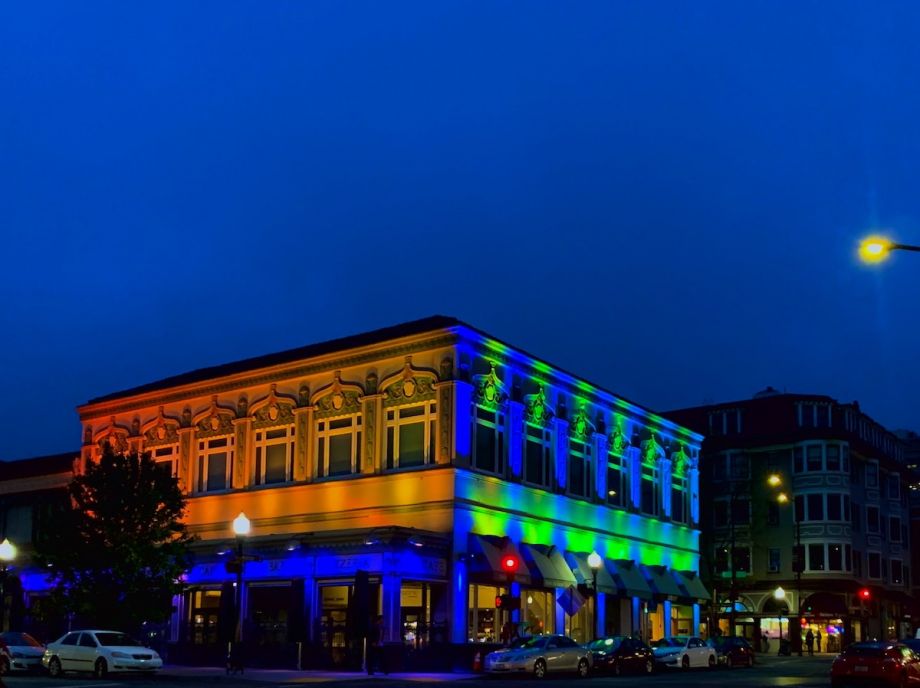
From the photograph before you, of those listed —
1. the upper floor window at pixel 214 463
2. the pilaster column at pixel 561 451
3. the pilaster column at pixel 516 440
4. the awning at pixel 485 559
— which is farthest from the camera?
the upper floor window at pixel 214 463

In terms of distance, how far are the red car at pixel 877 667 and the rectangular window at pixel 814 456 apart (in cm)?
Answer: 5547

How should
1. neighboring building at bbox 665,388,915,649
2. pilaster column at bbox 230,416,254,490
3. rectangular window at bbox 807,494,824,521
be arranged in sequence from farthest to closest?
rectangular window at bbox 807,494,824,521
neighboring building at bbox 665,388,915,649
pilaster column at bbox 230,416,254,490

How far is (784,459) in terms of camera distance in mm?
88250

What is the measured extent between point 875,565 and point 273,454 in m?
56.8

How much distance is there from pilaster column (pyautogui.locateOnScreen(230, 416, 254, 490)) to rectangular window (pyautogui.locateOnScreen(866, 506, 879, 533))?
56007mm

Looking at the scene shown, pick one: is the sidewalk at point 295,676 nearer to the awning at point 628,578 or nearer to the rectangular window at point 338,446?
the rectangular window at point 338,446

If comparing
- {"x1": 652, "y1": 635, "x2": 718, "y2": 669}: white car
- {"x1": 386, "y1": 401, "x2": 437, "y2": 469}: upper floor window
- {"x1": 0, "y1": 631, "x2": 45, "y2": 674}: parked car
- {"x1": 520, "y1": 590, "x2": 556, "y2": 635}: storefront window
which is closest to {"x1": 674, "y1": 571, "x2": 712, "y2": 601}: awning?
{"x1": 652, "y1": 635, "x2": 718, "y2": 669}: white car

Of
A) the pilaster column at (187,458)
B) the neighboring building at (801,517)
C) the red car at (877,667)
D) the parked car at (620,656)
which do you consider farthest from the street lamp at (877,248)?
the neighboring building at (801,517)

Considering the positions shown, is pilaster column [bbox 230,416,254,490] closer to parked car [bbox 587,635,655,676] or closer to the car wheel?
parked car [bbox 587,635,655,676]

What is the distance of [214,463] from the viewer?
182ft

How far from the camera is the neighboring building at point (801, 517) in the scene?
84.8 m

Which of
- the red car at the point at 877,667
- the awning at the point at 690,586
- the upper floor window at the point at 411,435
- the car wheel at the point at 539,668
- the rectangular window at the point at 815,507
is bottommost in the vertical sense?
the car wheel at the point at 539,668

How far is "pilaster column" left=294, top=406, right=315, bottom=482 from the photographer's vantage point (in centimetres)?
5125

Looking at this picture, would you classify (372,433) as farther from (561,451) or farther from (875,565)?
(875,565)
